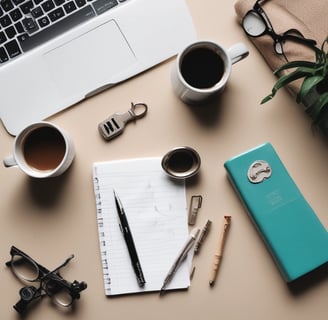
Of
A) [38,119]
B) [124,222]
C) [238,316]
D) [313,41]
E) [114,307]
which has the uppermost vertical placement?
[38,119]

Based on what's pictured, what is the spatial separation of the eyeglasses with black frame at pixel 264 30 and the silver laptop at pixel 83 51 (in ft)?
0.31

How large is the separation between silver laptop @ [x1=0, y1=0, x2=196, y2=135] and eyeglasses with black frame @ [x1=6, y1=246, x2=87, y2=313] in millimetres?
220

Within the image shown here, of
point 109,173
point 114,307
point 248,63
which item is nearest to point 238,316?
point 114,307

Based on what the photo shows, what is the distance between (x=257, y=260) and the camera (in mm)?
862

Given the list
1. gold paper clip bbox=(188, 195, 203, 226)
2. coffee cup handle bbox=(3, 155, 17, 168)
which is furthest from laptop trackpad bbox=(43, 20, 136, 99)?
gold paper clip bbox=(188, 195, 203, 226)

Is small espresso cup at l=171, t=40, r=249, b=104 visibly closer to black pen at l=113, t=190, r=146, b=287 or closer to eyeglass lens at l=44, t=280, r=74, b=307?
black pen at l=113, t=190, r=146, b=287

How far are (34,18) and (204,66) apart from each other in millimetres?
296

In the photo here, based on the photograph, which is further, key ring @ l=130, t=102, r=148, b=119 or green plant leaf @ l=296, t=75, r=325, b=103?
key ring @ l=130, t=102, r=148, b=119

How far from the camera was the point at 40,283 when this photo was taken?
0.86 metres

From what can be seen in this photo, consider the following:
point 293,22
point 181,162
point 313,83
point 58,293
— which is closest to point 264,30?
point 293,22

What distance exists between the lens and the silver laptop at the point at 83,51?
86 cm

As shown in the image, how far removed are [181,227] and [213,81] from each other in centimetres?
25

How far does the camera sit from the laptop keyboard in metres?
0.85

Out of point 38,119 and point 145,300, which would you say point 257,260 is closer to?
point 145,300
